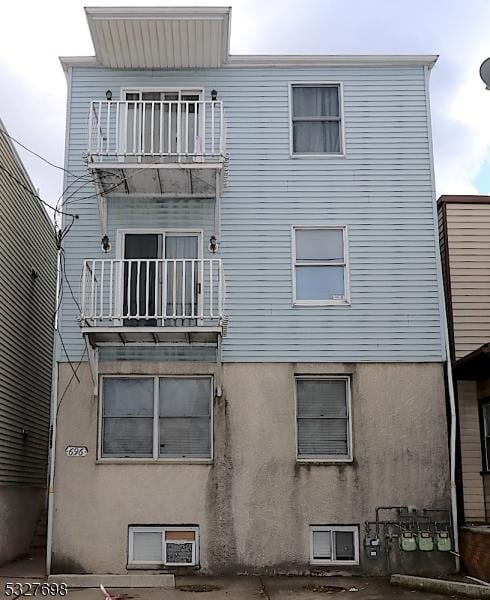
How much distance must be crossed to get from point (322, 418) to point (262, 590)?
3.04m

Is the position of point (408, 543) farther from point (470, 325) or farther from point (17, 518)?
point (17, 518)

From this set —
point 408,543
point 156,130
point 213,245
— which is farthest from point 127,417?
point 156,130

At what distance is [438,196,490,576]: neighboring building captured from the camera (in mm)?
13430

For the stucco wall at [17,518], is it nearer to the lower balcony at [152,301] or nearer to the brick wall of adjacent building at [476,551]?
the lower balcony at [152,301]

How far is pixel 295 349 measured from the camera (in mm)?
13555

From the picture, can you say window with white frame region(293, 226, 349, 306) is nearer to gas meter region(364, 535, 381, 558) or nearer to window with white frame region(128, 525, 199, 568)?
gas meter region(364, 535, 381, 558)

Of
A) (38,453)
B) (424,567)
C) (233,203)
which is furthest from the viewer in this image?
(38,453)

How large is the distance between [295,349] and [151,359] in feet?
7.82

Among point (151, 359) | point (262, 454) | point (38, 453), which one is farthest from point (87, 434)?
point (38, 453)

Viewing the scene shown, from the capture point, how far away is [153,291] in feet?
45.2

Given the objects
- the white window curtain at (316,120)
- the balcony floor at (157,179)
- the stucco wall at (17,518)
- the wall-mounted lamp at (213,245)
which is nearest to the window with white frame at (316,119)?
the white window curtain at (316,120)

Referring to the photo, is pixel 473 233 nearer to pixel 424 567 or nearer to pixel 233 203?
pixel 233 203

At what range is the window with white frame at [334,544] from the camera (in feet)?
42.5

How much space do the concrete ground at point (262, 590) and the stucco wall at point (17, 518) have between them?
4.51ft
